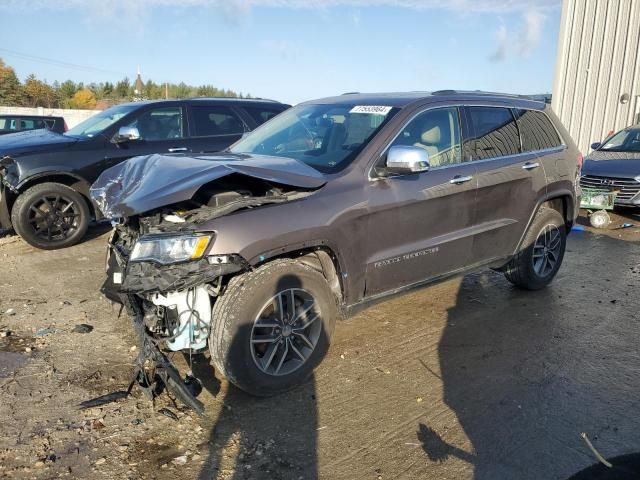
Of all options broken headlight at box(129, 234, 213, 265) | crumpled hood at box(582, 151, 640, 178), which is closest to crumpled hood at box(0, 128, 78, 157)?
broken headlight at box(129, 234, 213, 265)

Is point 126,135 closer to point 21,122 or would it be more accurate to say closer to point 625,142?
point 625,142

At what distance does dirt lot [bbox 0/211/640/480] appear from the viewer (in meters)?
2.65

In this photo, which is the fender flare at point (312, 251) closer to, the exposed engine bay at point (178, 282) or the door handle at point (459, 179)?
the exposed engine bay at point (178, 282)

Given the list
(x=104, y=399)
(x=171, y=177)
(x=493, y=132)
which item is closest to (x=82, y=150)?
(x=171, y=177)

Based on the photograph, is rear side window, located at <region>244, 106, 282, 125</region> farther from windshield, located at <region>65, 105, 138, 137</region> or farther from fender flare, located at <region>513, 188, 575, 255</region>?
fender flare, located at <region>513, 188, 575, 255</region>

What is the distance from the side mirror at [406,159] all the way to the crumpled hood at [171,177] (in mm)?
507

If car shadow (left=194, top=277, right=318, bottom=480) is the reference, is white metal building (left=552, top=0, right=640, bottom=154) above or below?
above

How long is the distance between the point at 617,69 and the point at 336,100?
41.6 ft

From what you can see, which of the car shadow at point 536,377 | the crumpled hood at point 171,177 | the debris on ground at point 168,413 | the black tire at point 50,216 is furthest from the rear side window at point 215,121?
the debris on ground at point 168,413

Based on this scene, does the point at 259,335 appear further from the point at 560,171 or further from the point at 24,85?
the point at 24,85

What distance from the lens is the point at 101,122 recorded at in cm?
702

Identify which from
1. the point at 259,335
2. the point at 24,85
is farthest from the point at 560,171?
the point at 24,85

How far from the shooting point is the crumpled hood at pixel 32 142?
246 inches

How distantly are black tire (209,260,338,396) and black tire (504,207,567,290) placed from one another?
256 centimetres
